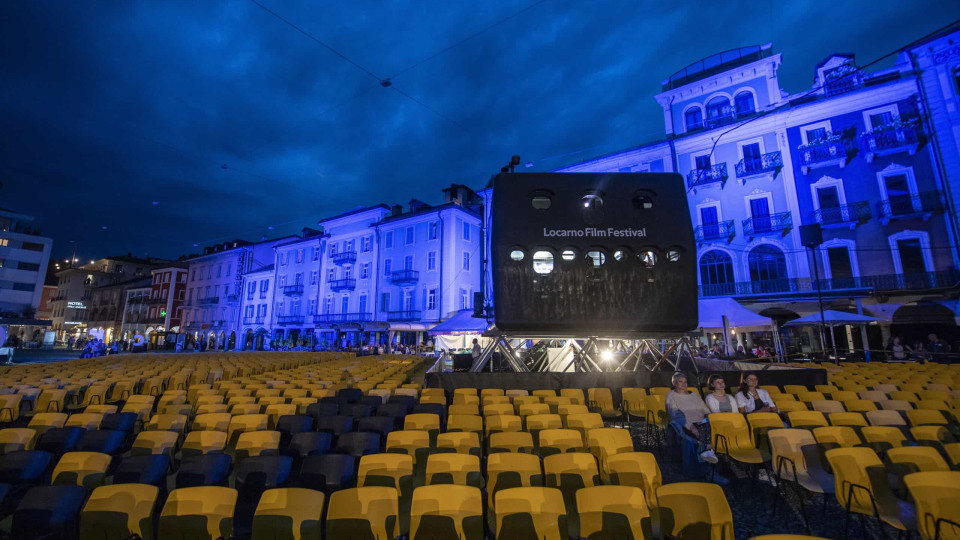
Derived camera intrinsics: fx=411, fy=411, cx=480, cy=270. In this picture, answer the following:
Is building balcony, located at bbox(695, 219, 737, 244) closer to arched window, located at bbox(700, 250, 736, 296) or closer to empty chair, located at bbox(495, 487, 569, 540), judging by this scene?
arched window, located at bbox(700, 250, 736, 296)

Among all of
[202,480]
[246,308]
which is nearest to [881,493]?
[202,480]

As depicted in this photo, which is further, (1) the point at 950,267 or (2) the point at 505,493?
(1) the point at 950,267

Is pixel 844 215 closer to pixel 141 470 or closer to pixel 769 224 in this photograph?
pixel 769 224

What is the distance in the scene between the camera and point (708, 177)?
23281 mm

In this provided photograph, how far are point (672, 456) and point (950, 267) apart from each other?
21280 mm

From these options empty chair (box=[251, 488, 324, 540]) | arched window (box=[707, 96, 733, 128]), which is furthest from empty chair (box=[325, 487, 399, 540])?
arched window (box=[707, 96, 733, 128])

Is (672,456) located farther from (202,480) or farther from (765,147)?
(765,147)

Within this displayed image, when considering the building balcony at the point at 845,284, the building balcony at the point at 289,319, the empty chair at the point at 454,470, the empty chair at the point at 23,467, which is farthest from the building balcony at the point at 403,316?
the empty chair at the point at 454,470

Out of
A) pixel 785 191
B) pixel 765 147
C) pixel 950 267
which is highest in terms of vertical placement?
pixel 765 147

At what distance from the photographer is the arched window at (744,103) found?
23.2 m

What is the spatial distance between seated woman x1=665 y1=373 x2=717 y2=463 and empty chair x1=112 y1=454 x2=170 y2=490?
6064 mm

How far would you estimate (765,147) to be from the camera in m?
22.3

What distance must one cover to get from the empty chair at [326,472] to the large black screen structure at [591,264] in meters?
4.93

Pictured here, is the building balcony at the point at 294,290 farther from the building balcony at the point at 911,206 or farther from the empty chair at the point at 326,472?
the building balcony at the point at 911,206
